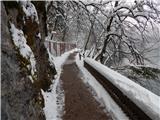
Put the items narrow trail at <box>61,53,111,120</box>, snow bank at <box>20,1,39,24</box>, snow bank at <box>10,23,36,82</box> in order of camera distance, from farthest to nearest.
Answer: snow bank at <box>20,1,39,24</box>
narrow trail at <box>61,53,111,120</box>
snow bank at <box>10,23,36,82</box>

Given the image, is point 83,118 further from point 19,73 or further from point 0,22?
point 0,22

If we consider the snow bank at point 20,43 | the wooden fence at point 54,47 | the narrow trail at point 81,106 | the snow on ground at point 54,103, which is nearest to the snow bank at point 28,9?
the snow bank at point 20,43

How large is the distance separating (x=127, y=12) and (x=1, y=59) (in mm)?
Answer: 11761

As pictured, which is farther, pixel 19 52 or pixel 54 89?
pixel 54 89

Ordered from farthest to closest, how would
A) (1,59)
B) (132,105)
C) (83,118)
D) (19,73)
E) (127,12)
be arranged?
(127,12) < (83,118) < (132,105) < (19,73) < (1,59)

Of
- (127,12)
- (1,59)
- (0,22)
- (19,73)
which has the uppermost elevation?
(127,12)

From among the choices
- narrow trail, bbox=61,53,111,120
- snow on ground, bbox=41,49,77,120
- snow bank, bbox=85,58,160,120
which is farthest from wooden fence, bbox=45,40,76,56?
snow bank, bbox=85,58,160,120

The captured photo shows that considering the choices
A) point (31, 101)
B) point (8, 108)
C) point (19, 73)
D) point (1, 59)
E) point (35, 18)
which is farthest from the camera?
point (35, 18)

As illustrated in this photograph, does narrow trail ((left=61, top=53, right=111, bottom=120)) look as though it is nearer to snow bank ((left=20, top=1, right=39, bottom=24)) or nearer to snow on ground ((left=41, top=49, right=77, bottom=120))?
snow on ground ((left=41, top=49, right=77, bottom=120))

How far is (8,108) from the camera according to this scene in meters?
3.36

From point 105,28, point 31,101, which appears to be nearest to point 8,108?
point 31,101

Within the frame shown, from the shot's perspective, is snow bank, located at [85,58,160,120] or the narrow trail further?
the narrow trail

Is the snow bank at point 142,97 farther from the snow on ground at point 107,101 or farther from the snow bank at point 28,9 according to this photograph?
the snow bank at point 28,9

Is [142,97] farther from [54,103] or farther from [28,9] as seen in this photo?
[28,9]
